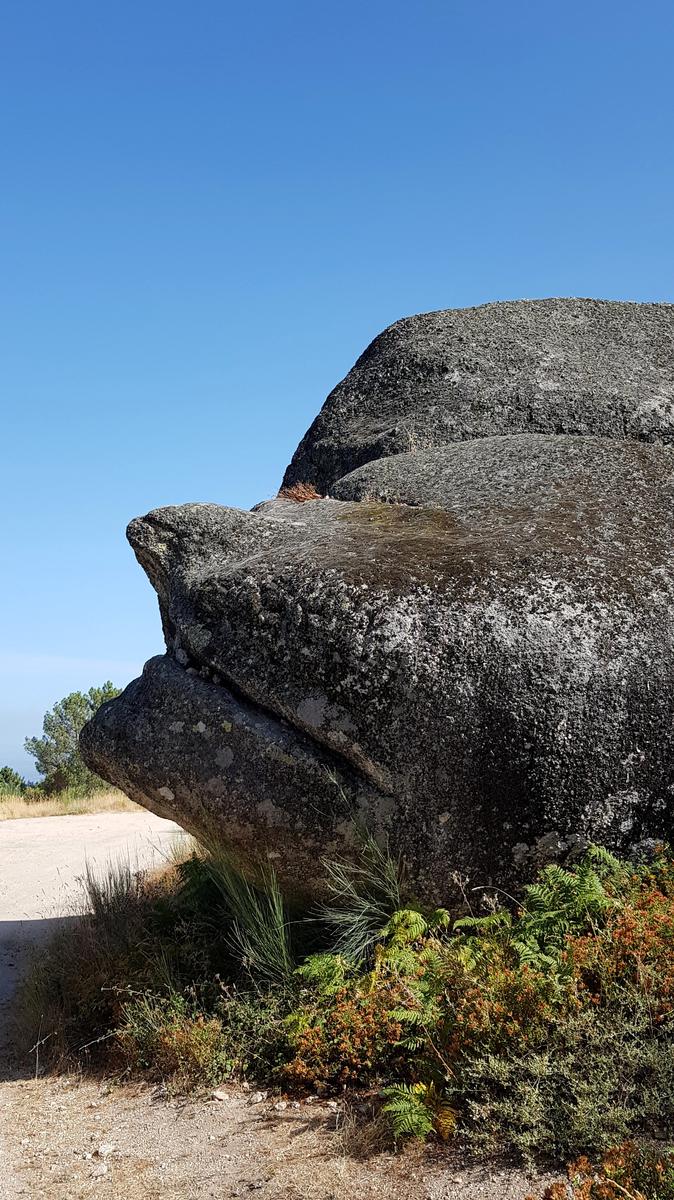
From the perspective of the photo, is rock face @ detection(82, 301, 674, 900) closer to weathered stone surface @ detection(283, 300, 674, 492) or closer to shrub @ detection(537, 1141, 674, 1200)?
shrub @ detection(537, 1141, 674, 1200)

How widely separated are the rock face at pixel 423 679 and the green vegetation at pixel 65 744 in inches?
837

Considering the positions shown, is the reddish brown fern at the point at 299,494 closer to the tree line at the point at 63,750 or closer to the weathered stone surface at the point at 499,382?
the weathered stone surface at the point at 499,382

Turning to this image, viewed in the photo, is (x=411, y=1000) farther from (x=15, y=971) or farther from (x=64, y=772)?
(x=64, y=772)

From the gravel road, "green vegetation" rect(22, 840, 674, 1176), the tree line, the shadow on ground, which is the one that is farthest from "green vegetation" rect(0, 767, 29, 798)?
"green vegetation" rect(22, 840, 674, 1176)

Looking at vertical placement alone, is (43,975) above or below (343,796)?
below

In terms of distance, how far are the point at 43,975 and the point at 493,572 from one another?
4.92m

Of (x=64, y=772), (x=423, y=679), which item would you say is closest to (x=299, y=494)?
(x=423, y=679)

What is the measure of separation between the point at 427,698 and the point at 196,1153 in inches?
113

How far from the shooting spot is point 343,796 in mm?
6324

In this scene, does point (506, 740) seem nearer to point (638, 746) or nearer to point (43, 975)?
A: point (638, 746)

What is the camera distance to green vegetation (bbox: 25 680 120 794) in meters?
27.9

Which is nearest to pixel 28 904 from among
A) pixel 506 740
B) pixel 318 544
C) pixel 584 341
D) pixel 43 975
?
pixel 43 975

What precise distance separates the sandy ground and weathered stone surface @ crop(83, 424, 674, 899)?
5.20 feet

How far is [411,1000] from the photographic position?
5523mm
